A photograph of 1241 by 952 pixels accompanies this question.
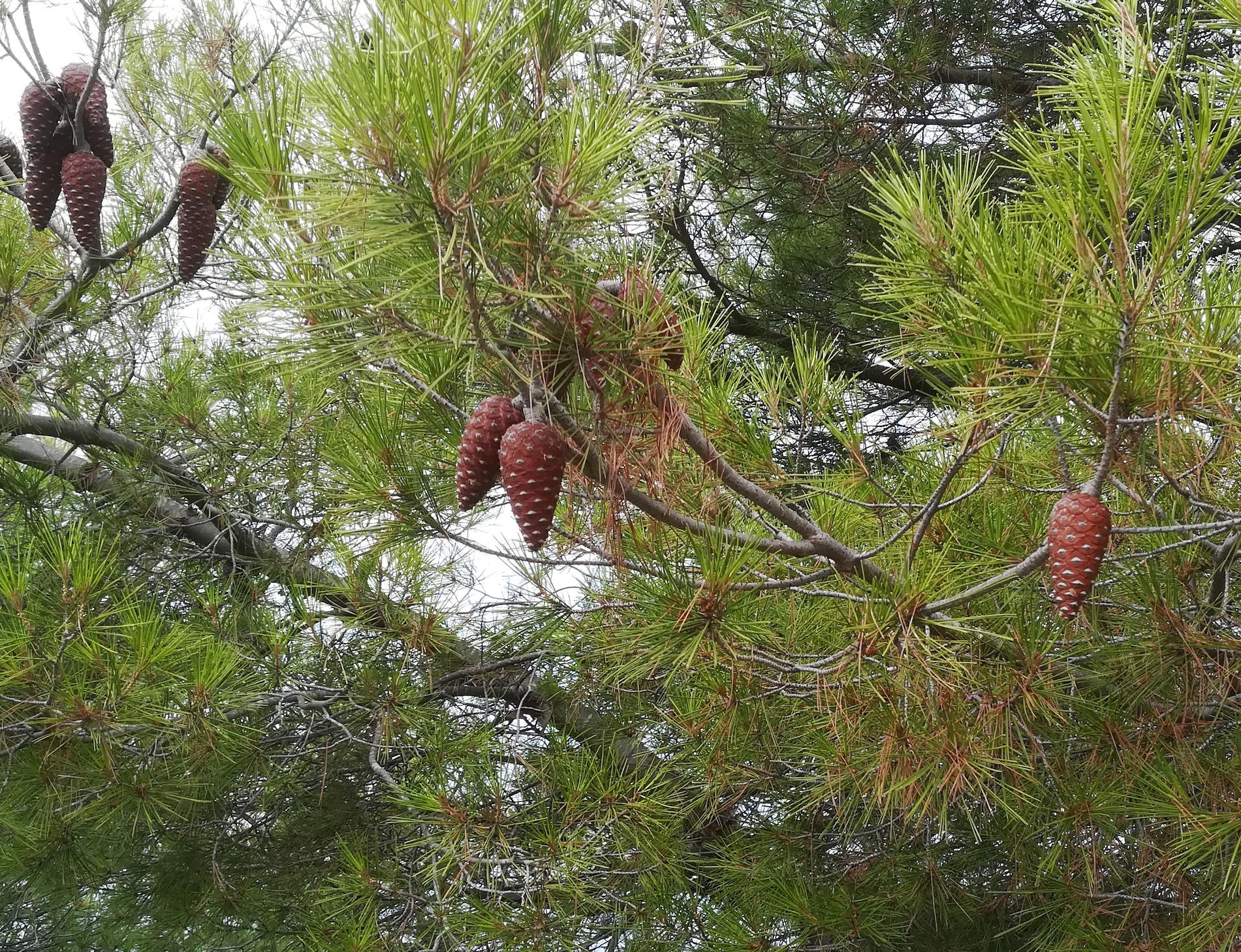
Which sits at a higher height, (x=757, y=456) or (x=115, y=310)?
(x=115, y=310)

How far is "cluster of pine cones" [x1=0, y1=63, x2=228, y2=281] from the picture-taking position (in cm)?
119

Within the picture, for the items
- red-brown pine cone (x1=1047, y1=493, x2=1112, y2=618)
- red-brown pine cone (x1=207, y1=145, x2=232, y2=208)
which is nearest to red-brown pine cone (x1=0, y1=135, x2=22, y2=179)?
red-brown pine cone (x1=207, y1=145, x2=232, y2=208)

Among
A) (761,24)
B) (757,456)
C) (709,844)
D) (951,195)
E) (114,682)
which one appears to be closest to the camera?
(951,195)

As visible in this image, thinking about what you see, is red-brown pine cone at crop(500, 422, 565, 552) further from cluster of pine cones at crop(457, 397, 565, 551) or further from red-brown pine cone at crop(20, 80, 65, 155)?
red-brown pine cone at crop(20, 80, 65, 155)

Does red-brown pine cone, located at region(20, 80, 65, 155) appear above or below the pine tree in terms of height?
above

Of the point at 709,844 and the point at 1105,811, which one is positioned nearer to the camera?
the point at 1105,811

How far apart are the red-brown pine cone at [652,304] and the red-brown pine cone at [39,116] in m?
0.87

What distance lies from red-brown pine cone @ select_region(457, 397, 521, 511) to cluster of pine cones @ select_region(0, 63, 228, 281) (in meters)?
0.68

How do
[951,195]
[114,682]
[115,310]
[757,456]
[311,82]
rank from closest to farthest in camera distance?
[311,82] → [951,195] → [757,456] → [114,682] → [115,310]

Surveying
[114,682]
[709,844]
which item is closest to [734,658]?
[114,682]

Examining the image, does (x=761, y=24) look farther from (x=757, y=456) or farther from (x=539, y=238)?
(x=539, y=238)

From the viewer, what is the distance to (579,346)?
0.68 meters

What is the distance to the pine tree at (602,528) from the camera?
635mm

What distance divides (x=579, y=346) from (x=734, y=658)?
0.33 metres
